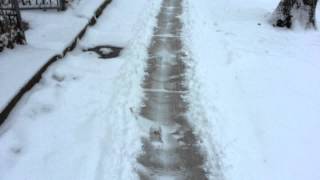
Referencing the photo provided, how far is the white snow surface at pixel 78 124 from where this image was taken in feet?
13.0

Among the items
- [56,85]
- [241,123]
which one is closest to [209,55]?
[241,123]

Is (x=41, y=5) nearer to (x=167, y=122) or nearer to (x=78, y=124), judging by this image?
(x=78, y=124)

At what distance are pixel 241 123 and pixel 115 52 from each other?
301cm

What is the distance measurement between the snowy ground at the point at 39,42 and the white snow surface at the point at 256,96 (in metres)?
2.30

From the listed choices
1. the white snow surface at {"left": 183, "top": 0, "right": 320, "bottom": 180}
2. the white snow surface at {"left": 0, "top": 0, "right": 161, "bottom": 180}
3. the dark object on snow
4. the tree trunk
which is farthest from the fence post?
the tree trunk

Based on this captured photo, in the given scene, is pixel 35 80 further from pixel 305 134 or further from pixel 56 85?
pixel 305 134

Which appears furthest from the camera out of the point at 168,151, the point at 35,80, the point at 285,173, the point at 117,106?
the point at 35,80

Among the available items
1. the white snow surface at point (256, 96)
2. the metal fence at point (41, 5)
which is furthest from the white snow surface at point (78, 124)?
the metal fence at point (41, 5)

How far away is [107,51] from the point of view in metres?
7.01

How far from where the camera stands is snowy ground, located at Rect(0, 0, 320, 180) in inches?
161

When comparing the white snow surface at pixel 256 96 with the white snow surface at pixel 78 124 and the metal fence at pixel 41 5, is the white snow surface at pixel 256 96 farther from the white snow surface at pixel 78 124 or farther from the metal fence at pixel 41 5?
the metal fence at pixel 41 5

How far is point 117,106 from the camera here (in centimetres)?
512

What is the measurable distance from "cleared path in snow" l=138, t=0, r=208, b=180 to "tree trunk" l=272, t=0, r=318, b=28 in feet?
8.78

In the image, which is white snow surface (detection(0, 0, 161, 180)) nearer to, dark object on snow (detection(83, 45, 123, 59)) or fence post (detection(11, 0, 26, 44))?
dark object on snow (detection(83, 45, 123, 59))
